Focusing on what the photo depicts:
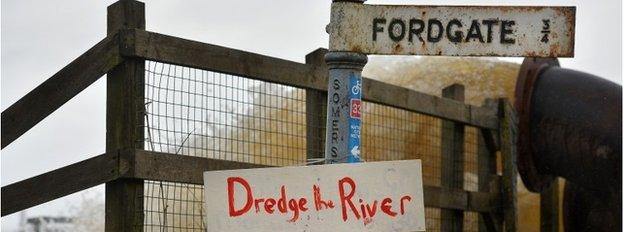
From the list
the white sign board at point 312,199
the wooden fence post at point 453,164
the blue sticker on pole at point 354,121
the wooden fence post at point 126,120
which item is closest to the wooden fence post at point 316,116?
the wooden fence post at point 126,120

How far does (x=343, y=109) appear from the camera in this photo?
458 centimetres

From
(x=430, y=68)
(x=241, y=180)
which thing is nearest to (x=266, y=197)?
(x=241, y=180)

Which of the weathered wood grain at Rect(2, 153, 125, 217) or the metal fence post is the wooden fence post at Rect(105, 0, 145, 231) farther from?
the metal fence post

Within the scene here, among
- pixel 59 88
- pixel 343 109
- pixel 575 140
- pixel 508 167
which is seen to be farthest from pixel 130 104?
pixel 575 140

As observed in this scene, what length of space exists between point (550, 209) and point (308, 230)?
17.5 ft

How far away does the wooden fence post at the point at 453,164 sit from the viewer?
317 inches


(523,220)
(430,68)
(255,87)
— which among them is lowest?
(523,220)

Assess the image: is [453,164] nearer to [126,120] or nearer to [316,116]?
[316,116]

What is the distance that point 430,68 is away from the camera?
45.1ft

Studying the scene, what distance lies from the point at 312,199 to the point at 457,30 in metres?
0.87

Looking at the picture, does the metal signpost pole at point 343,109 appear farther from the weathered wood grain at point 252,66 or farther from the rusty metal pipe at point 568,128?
the rusty metal pipe at point 568,128

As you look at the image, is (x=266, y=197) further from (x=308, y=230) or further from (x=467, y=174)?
(x=467, y=174)

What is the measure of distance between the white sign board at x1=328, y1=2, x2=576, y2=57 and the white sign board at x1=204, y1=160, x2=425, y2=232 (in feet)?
1.60

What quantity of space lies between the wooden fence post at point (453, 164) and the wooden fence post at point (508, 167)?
1.34 feet
